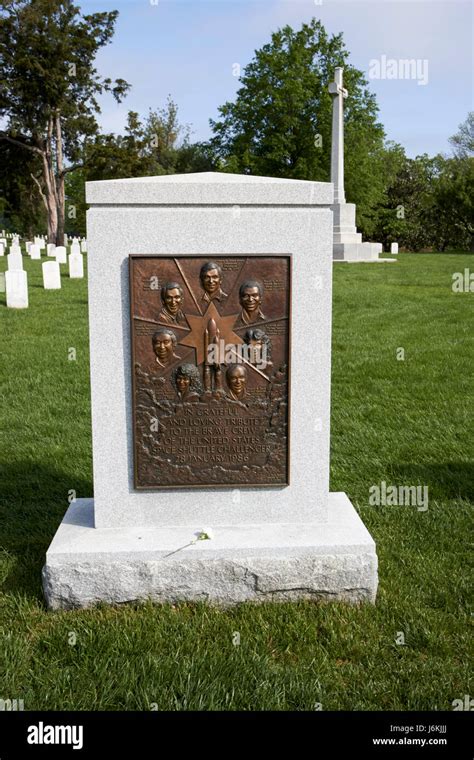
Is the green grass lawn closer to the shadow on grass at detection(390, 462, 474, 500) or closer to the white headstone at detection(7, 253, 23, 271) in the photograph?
the shadow on grass at detection(390, 462, 474, 500)

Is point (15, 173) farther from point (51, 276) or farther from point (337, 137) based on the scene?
point (51, 276)

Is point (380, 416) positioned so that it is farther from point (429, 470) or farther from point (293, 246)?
point (293, 246)

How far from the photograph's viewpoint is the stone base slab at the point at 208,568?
382cm

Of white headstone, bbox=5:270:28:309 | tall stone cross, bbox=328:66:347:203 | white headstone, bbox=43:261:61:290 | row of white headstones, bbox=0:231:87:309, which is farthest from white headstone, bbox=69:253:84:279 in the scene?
tall stone cross, bbox=328:66:347:203

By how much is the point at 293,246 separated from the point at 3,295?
1319 cm

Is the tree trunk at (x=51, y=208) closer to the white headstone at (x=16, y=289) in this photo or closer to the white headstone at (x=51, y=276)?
the white headstone at (x=51, y=276)

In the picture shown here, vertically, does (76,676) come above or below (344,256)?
below

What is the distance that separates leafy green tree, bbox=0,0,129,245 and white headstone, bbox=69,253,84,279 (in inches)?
875

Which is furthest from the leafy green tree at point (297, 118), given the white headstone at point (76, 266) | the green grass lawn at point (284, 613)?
the green grass lawn at point (284, 613)

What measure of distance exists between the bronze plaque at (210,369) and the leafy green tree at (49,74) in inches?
1516

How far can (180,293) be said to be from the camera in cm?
387

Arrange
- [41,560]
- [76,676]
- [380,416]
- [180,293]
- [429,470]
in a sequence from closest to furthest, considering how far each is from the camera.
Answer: [76,676], [180,293], [41,560], [429,470], [380,416]
